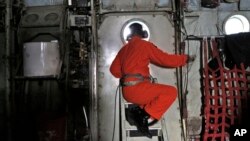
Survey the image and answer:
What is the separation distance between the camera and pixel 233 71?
625 cm

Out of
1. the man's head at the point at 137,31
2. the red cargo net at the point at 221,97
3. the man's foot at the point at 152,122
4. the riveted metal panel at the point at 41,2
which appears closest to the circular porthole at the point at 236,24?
the red cargo net at the point at 221,97

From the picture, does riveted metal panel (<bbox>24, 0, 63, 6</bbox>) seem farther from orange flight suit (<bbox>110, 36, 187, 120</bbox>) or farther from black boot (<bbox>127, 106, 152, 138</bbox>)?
black boot (<bbox>127, 106, 152, 138</bbox>)

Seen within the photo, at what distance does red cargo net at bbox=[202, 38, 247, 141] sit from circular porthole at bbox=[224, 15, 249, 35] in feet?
1.77

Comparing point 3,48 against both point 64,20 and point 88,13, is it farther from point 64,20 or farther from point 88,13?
point 88,13

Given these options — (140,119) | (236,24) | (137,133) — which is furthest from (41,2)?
Result: (236,24)

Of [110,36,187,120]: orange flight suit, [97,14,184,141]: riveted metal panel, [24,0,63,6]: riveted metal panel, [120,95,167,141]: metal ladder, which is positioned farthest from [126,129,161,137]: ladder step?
[24,0,63,6]: riveted metal panel

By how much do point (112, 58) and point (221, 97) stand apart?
7.52ft

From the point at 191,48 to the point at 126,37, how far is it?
1.38m

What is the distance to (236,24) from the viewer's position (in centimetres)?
659

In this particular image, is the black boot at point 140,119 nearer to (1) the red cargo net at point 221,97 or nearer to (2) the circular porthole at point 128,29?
(1) the red cargo net at point 221,97

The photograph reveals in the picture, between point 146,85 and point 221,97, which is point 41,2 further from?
point 221,97

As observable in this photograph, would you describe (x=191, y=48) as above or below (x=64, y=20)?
below

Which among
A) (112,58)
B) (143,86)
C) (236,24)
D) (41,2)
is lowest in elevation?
(143,86)

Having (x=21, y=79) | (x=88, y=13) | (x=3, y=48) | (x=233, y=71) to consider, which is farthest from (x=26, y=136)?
(x=233, y=71)
